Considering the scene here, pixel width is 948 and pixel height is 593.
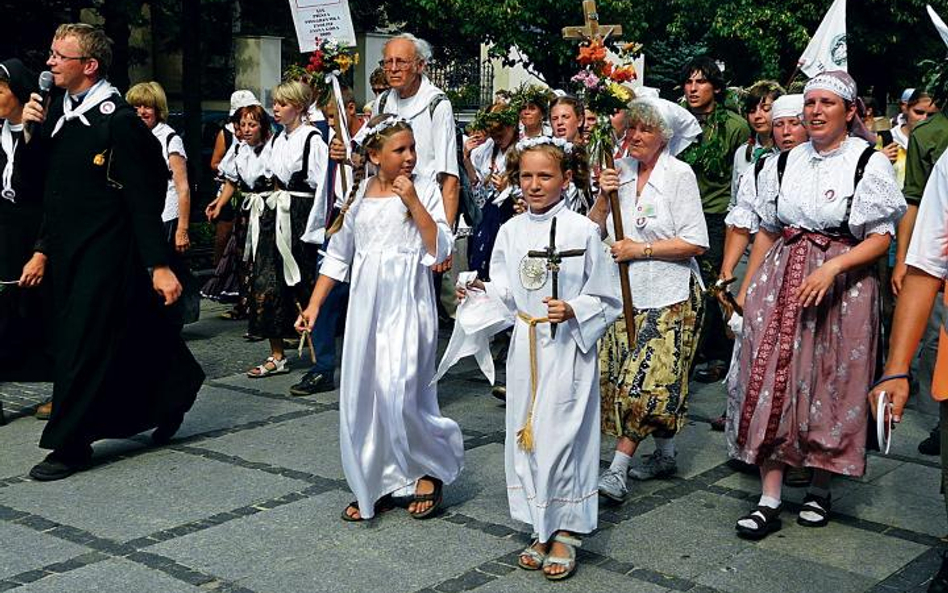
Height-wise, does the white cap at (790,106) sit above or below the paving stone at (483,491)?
Answer: above

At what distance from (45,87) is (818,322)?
389 centimetres

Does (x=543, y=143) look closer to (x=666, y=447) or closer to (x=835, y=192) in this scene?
(x=835, y=192)

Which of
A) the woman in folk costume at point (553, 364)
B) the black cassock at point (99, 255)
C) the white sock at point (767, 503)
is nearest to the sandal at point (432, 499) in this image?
the woman in folk costume at point (553, 364)

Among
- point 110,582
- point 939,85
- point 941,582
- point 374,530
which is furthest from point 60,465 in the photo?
point 939,85

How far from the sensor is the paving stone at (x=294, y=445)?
6.73 metres

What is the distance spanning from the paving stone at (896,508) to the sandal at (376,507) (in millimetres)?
2017

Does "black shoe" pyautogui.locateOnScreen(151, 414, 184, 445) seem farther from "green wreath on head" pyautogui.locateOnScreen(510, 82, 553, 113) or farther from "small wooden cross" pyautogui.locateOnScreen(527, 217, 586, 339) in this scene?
"green wreath on head" pyautogui.locateOnScreen(510, 82, 553, 113)

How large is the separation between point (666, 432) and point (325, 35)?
3.64 m

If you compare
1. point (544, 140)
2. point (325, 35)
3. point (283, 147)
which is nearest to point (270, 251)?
→ point (283, 147)

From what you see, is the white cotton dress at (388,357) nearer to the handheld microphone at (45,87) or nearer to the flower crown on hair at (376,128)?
the flower crown on hair at (376,128)

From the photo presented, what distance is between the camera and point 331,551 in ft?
17.6

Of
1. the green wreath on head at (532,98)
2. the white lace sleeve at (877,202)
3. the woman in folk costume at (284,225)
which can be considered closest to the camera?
the white lace sleeve at (877,202)

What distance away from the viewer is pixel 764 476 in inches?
228

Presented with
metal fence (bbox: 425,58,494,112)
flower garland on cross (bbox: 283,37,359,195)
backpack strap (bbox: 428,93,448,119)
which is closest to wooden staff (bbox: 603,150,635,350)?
backpack strap (bbox: 428,93,448,119)
